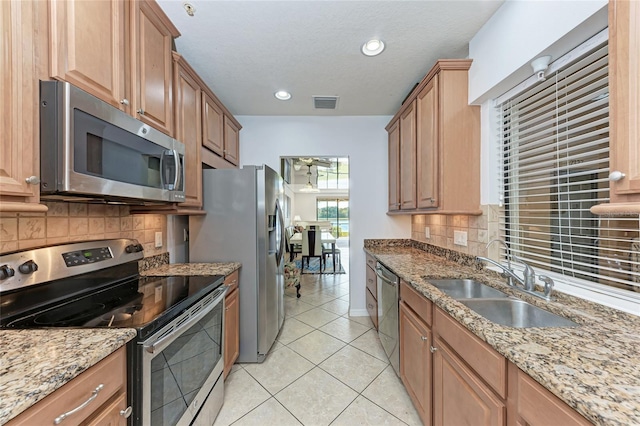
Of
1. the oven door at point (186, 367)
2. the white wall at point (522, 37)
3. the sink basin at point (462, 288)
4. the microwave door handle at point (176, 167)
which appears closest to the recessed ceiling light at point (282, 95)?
the microwave door handle at point (176, 167)

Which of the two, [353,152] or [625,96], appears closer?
[625,96]

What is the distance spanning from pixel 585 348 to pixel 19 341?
188 centimetres

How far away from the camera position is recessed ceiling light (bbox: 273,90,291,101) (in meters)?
2.44

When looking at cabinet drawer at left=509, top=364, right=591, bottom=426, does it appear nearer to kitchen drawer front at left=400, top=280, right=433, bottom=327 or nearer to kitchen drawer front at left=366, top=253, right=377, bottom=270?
kitchen drawer front at left=400, top=280, right=433, bottom=327

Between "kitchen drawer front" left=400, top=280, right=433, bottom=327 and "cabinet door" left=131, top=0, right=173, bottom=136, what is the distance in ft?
→ 6.22

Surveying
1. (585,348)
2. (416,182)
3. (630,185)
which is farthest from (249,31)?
(585,348)

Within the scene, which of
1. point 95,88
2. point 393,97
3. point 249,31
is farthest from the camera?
point 393,97

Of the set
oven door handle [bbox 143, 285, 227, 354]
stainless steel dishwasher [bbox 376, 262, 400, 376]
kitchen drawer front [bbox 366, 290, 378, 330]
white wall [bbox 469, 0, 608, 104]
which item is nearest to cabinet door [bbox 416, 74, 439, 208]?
white wall [bbox 469, 0, 608, 104]

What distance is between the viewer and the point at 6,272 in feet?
3.11

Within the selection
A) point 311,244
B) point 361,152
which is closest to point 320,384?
point 361,152

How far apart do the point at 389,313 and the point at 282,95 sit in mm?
2374

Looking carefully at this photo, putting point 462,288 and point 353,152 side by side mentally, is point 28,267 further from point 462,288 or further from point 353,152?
point 353,152

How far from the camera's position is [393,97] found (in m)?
2.56

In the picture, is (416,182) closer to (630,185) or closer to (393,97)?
(393,97)
